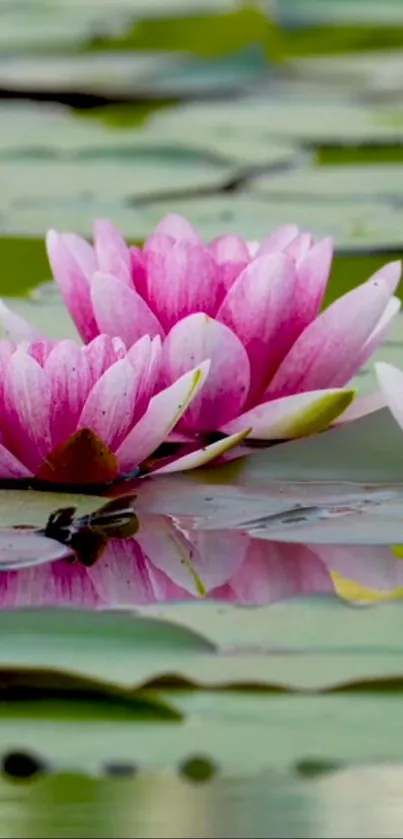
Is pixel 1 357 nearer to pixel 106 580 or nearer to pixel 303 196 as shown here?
pixel 106 580

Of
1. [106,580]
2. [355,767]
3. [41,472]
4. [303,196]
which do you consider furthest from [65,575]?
[303,196]

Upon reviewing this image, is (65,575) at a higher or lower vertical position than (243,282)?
lower

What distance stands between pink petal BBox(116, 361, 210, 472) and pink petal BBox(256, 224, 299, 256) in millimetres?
191

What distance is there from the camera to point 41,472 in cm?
110

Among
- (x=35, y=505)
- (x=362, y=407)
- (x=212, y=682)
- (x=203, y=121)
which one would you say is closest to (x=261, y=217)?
(x=203, y=121)

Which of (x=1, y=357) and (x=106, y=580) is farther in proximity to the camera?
(x=1, y=357)

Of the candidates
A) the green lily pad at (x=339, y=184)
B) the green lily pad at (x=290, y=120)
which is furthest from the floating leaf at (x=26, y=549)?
the green lily pad at (x=290, y=120)

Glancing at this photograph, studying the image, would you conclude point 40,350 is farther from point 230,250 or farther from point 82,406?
point 230,250

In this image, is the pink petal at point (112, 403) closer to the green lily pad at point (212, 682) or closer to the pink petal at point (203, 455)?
the pink petal at point (203, 455)

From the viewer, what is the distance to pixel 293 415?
46.4 inches

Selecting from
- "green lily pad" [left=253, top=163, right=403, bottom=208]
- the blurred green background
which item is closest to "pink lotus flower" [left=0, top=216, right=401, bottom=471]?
the blurred green background

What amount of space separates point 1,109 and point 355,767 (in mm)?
1923

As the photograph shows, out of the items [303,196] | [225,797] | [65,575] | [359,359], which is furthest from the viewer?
[303,196]

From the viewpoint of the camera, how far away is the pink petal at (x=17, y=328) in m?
1.23
